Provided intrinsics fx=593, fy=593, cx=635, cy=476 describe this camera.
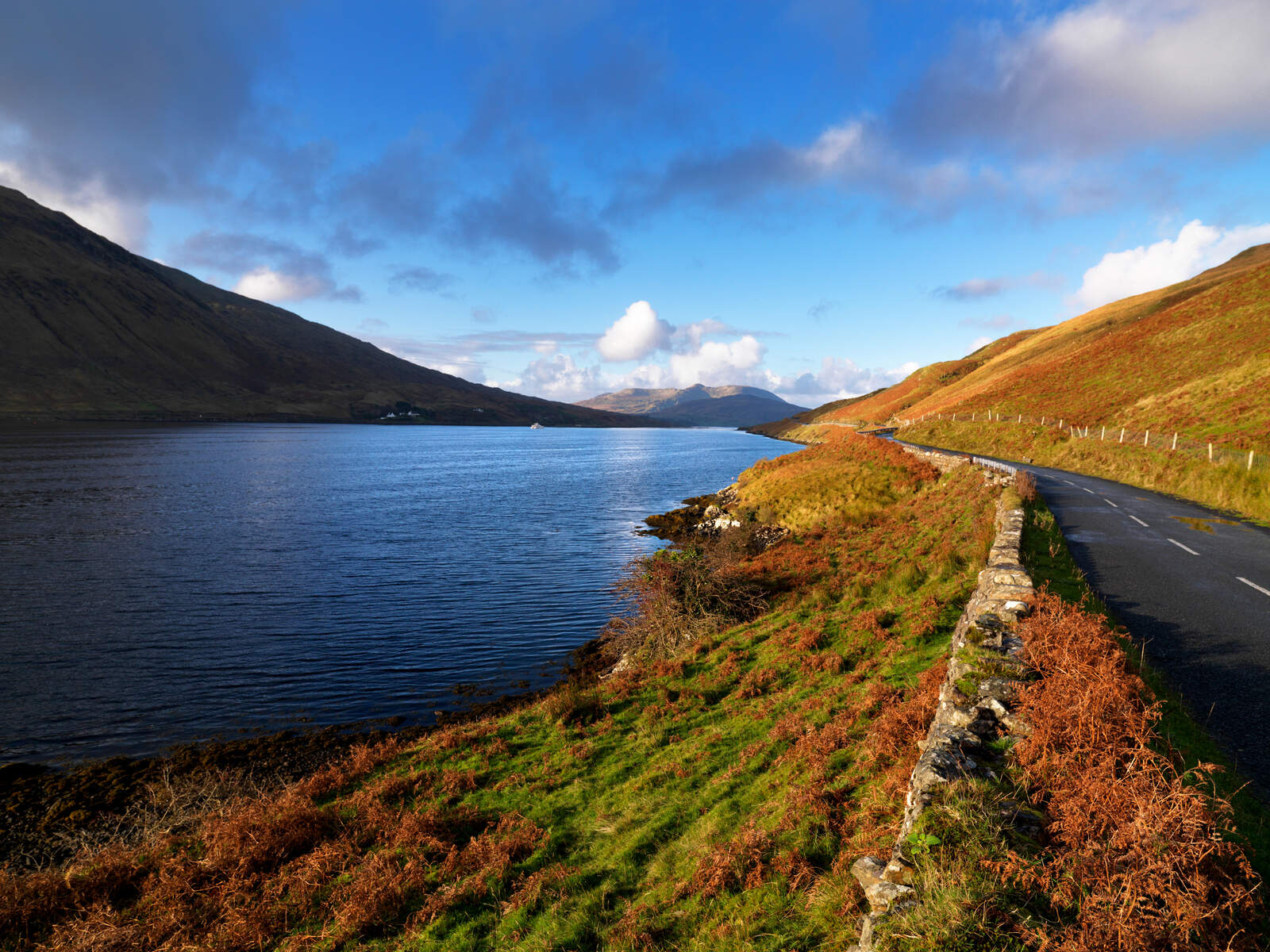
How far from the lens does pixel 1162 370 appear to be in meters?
63.5

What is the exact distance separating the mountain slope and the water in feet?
140

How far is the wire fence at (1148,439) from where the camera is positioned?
98.3 feet

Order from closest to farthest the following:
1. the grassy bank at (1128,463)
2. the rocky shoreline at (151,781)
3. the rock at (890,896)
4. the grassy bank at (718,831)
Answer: the grassy bank at (718,831)
the rock at (890,896)
the rocky shoreline at (151,781)
the grassy bank at (1128,463)

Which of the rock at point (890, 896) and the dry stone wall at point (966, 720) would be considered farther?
the dry stone wall at point (966, 720)

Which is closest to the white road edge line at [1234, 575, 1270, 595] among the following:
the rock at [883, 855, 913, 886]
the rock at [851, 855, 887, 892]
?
the rock at [851, 855, 887, 892]

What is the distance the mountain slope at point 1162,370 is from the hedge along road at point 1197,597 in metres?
26.6

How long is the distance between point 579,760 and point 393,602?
16952 millimetres

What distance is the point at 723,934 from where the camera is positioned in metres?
6.38

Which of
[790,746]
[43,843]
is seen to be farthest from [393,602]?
[790,746]

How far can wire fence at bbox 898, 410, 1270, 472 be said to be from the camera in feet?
98.3

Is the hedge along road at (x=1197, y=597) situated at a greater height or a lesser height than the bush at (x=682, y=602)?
greater

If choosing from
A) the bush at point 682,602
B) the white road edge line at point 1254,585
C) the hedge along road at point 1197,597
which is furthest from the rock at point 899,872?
the white road edge line at point 1254,585

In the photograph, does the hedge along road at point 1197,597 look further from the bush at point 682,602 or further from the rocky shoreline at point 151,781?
the rocky shoreline at point 151,781

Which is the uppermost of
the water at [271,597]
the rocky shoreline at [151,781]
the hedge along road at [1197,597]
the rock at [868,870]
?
the hedge along road at [1197,597]
